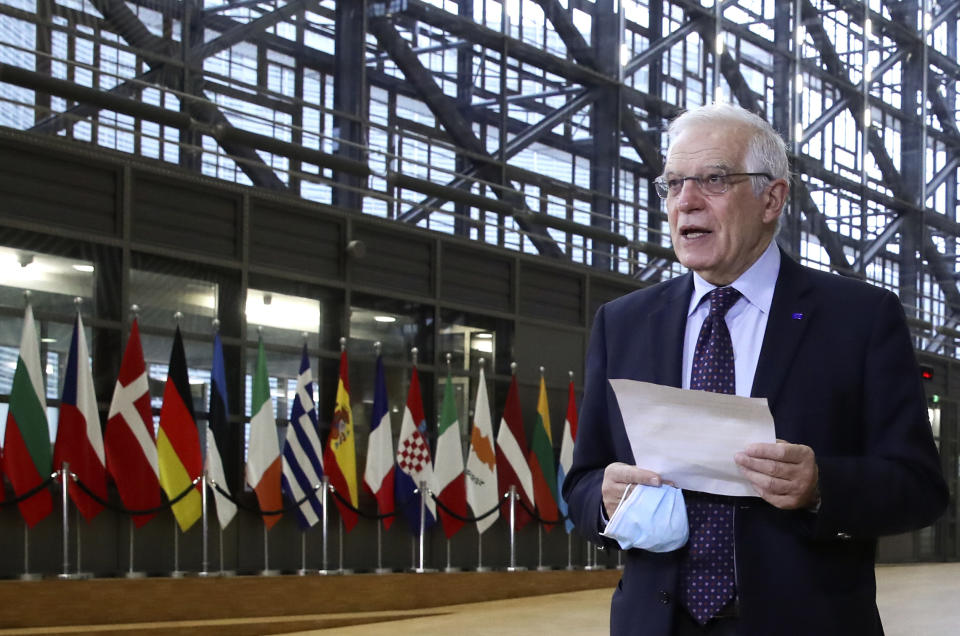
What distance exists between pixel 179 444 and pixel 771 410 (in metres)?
8.13

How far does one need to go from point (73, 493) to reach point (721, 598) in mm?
7784

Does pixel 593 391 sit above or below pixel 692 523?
above

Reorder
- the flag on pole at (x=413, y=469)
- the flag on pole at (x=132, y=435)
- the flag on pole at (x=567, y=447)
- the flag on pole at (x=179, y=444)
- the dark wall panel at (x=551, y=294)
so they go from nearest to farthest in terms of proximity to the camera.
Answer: the flag on pole at (x=132, y=435) < the flag on pole at (x=179, y=444) < the flag on pole at (x=413, y=469) < the flag on pole at (x=567, y=447) < the dark wall panel at (x=551, y=294)

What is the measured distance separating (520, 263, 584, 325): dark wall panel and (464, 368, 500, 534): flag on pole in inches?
87.5

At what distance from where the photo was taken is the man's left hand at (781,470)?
2268 mm

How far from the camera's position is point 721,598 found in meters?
2.40

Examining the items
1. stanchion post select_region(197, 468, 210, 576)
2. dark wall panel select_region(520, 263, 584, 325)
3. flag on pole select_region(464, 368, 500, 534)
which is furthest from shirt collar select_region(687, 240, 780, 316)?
dark wall panel select_region(520, 263, 584, 325)

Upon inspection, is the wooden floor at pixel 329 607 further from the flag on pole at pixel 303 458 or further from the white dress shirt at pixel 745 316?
the white dress shirt at pixel 745 316

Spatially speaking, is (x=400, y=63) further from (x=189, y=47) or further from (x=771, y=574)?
(x=771, y=574)

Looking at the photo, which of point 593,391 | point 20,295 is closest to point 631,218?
point 20,295

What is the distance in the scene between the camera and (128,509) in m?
9.84

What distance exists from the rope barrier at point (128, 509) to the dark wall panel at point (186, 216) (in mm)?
2049

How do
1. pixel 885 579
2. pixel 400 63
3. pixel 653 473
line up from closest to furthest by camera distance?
pixel 653 473 < pixel 400 63 < pixel 885 579

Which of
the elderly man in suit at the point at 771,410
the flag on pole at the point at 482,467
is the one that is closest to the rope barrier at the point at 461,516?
the flag on pole at the point at 482,467
